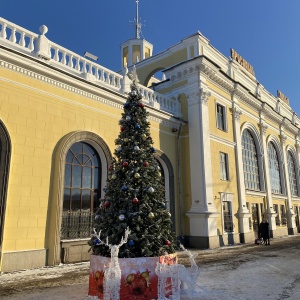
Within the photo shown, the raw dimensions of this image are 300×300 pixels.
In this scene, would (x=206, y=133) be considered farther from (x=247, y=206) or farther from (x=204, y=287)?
(x=204, y=287)

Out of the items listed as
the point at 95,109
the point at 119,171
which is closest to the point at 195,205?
the point at 95,109

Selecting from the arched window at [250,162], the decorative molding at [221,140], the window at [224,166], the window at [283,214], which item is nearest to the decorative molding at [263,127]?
the arched window at [250,162]

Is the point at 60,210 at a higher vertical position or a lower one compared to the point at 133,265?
higher

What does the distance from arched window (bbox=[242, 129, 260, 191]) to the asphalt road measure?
985cm

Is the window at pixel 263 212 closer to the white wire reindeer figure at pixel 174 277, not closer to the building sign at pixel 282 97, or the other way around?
the building sign at pixel 282 97

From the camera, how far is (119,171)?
18.8 feet

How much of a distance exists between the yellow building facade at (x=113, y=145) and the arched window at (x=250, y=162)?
83 mm

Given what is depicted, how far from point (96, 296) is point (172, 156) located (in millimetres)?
9878

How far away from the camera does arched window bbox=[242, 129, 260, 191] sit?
18406 millimetres

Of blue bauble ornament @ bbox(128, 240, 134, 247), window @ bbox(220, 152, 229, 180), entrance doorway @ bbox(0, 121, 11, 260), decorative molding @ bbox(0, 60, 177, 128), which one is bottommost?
blue bauble ornament @ bbox(128, 240, 134, 247)

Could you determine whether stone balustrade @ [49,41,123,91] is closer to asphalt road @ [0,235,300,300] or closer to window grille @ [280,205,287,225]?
asphalt road @ [0,235,300,300]

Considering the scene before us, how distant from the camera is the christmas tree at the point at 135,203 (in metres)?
5.15

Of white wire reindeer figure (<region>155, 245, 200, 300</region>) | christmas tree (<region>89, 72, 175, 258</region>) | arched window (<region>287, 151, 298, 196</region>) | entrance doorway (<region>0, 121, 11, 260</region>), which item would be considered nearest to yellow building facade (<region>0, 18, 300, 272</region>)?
entrance doorway (<region>0, 121, 11, 260</region>)

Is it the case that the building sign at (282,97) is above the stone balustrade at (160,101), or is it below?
above
